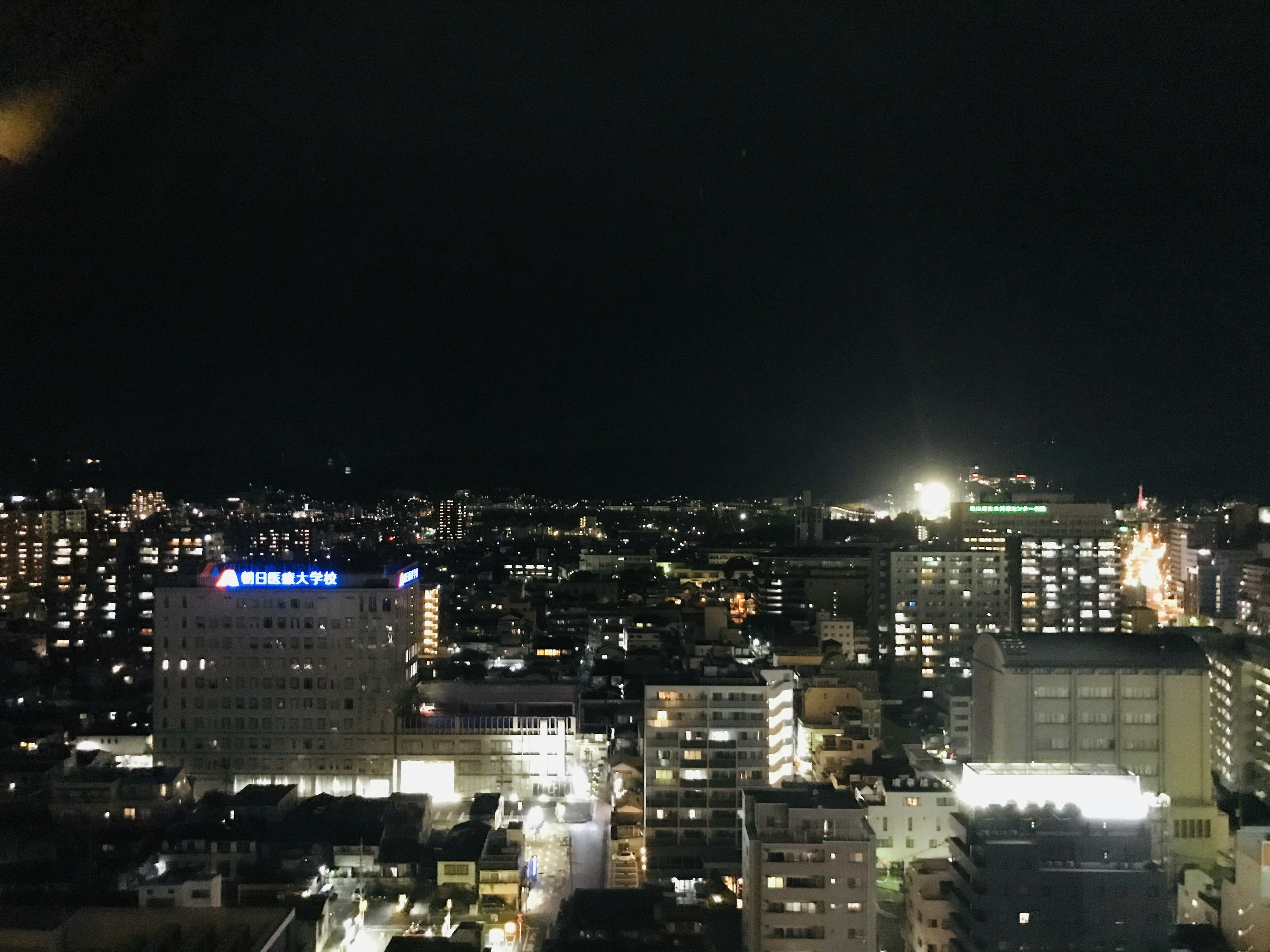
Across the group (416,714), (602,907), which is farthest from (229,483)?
(602,907)

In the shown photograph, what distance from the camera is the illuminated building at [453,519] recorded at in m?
35.6

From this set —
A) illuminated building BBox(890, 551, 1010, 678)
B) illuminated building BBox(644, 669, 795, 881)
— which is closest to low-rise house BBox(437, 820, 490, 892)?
illuminated building BBox(644, 669, 795, 881)

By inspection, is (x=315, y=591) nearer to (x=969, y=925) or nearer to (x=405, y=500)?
(x=969, y=925)

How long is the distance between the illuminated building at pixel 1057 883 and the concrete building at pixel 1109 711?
347 centimetres

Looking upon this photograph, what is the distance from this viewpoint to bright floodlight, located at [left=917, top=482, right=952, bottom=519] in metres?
31.3

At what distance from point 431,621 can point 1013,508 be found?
520 inches

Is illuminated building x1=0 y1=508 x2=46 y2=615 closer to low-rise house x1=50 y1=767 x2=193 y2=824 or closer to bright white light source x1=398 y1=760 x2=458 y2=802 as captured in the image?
low-rise house x1=50 y1=767 x2=193 y2=824

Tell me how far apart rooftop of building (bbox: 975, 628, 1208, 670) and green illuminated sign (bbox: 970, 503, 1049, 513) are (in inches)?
516

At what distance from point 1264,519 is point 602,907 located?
2216 centimetres

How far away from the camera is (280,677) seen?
444 inches

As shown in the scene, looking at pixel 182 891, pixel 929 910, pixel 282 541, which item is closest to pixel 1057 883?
pixel 929 910

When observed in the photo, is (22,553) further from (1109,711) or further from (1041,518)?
(1041,518)

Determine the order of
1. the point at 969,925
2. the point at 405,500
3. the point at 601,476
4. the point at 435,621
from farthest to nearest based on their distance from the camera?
the point at 601,476
the point at 405,500
the point at 435,621
the point at 969,925

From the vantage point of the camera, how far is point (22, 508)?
19812 mm
